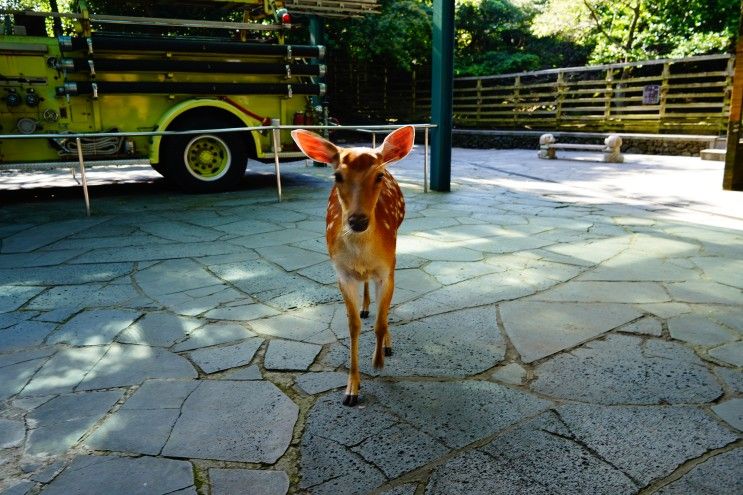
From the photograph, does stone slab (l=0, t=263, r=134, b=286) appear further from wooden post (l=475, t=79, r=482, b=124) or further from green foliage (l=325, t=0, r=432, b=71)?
wooden post (l=475, t=79, r=482, b=124)

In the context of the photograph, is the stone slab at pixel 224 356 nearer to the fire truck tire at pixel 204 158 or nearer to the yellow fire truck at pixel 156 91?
the yellow fire truck at pixel 156 91

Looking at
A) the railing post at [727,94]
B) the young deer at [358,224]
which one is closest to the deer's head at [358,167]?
the young deer at [358,224]

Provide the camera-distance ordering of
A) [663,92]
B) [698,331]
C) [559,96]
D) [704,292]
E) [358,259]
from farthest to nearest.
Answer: [559,96] < [663,92] < [704,292] < [698,331] < [358,259]

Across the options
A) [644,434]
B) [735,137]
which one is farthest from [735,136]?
[644,434]

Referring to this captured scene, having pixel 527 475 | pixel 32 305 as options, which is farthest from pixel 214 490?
pixel 32 305

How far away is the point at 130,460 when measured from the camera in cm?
214

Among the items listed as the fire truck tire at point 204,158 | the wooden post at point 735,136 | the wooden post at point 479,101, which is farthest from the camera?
the wooden post at point 479,101

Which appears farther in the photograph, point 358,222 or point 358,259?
point 358,259

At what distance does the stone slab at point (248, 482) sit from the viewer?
1.98 m

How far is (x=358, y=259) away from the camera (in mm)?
2580

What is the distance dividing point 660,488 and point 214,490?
157cm

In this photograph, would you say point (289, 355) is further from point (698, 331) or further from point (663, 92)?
point (663, 92)

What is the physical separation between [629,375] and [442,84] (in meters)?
5.80

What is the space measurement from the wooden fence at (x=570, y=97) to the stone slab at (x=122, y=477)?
1542 cm
